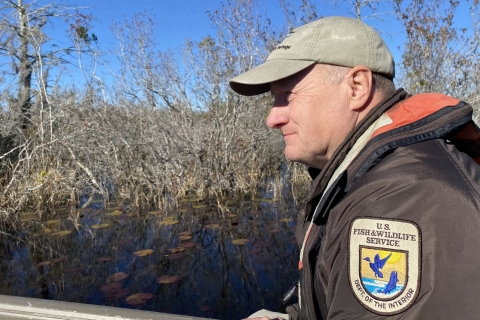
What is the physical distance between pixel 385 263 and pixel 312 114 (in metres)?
0.60

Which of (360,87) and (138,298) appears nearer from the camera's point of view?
(360,87)

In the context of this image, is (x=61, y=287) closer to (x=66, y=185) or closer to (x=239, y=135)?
(x=66, y=185)

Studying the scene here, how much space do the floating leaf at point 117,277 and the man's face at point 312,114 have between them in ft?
11.2

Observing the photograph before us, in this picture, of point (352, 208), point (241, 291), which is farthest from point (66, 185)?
point (352, 208)

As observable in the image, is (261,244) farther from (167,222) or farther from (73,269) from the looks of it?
(73,269)

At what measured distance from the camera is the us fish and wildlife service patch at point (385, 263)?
0.88 meters

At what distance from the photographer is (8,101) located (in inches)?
364

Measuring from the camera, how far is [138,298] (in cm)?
386

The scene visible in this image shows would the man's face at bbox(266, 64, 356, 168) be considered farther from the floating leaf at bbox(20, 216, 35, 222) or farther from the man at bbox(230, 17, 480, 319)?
the floating leaf at bbox(20, 216, 35, 222)

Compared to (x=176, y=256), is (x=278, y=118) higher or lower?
higher

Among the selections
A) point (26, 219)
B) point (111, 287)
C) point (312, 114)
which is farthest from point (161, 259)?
point (312, 114)

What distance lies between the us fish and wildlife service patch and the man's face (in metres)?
0.45

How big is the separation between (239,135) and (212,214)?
2082 mm

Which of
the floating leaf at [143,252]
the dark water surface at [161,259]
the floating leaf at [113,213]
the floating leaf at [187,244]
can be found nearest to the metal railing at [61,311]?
the dark water surface at [161,259]
